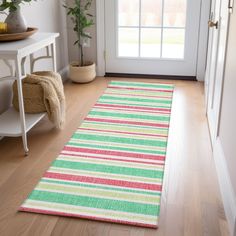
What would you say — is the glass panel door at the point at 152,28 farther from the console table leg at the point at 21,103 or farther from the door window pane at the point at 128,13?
the console table leg at the point at 21,103

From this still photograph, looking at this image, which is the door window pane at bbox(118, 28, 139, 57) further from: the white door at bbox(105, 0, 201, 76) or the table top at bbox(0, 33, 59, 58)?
the table top at bbox(0, 33, 59, 58)

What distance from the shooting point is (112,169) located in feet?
7.41

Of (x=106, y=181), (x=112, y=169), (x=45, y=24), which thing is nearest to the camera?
(x=106, y=181)

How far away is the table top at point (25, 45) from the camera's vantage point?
2.18 metres

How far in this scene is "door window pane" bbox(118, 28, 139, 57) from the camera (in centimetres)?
409

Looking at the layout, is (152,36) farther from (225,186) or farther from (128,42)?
(225,186)

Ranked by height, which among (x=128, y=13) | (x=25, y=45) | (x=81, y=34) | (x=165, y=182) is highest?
(x=128, y=13)

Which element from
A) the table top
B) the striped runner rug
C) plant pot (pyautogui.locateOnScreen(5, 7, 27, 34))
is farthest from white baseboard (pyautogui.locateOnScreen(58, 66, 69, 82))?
plant pot (pyautogui.locateOnScreen(5, 7, 27, 34))

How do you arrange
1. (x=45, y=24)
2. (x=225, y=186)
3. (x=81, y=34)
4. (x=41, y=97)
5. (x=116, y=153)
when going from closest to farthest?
1. (x=225, y=186)
2. (x=116, y=153)
3. (x=41, y=97)
4. (x=45, y=24)
5. (x=81, y=34)

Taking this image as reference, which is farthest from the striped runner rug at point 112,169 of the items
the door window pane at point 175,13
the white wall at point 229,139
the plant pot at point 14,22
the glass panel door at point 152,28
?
the door window pane at point 175,13

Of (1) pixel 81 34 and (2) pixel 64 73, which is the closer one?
(1) pixel 81 34

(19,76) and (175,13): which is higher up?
(175,13)

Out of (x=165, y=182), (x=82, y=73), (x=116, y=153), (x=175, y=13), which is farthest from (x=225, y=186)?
(x=175, y=13)

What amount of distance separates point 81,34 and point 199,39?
4.21 feet
